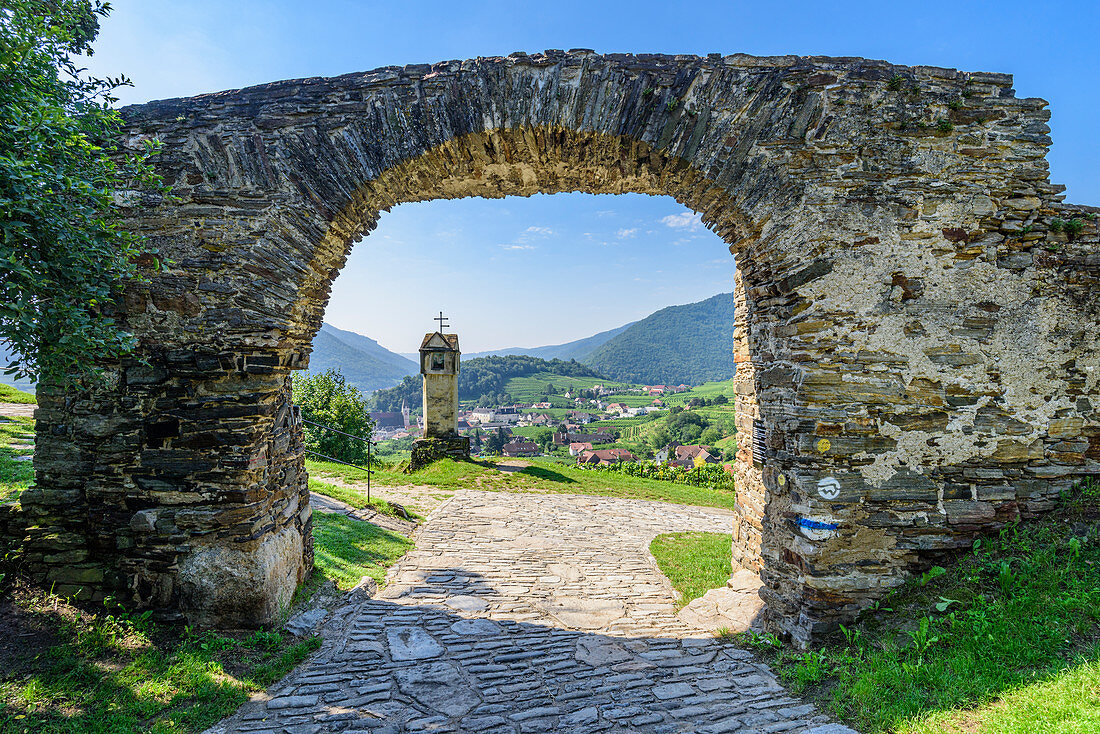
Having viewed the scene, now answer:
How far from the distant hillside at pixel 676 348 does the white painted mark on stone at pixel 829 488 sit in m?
118

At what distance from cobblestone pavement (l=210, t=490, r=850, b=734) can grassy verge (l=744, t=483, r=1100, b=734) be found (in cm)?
38

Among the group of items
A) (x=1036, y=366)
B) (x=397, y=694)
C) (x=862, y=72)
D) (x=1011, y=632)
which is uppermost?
(x=862, y=72)

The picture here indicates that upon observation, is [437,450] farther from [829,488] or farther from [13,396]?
[13,396]

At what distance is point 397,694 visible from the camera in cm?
363

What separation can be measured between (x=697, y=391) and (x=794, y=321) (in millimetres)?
87990

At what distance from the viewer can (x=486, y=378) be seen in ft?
330

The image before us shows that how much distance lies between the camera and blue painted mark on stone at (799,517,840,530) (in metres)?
4.01

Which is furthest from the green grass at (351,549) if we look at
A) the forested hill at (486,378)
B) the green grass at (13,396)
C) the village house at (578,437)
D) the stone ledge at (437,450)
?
the forested hill at (486,378)

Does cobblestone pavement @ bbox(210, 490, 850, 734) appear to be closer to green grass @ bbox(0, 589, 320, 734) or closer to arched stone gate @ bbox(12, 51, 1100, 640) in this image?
green grass @ bbox(0, 589, 320, 734)

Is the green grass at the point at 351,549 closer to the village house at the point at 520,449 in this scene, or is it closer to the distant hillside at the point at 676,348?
the village house at the point at 520,449

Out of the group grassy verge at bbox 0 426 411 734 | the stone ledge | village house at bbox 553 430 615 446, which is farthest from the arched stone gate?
village house at bbox 553 430 615 446

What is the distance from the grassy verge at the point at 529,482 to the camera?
1250 cm

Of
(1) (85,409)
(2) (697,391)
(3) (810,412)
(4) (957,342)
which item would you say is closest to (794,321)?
(3) (810,412)

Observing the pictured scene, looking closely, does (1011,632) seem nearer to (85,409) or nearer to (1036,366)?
(1036,366)
